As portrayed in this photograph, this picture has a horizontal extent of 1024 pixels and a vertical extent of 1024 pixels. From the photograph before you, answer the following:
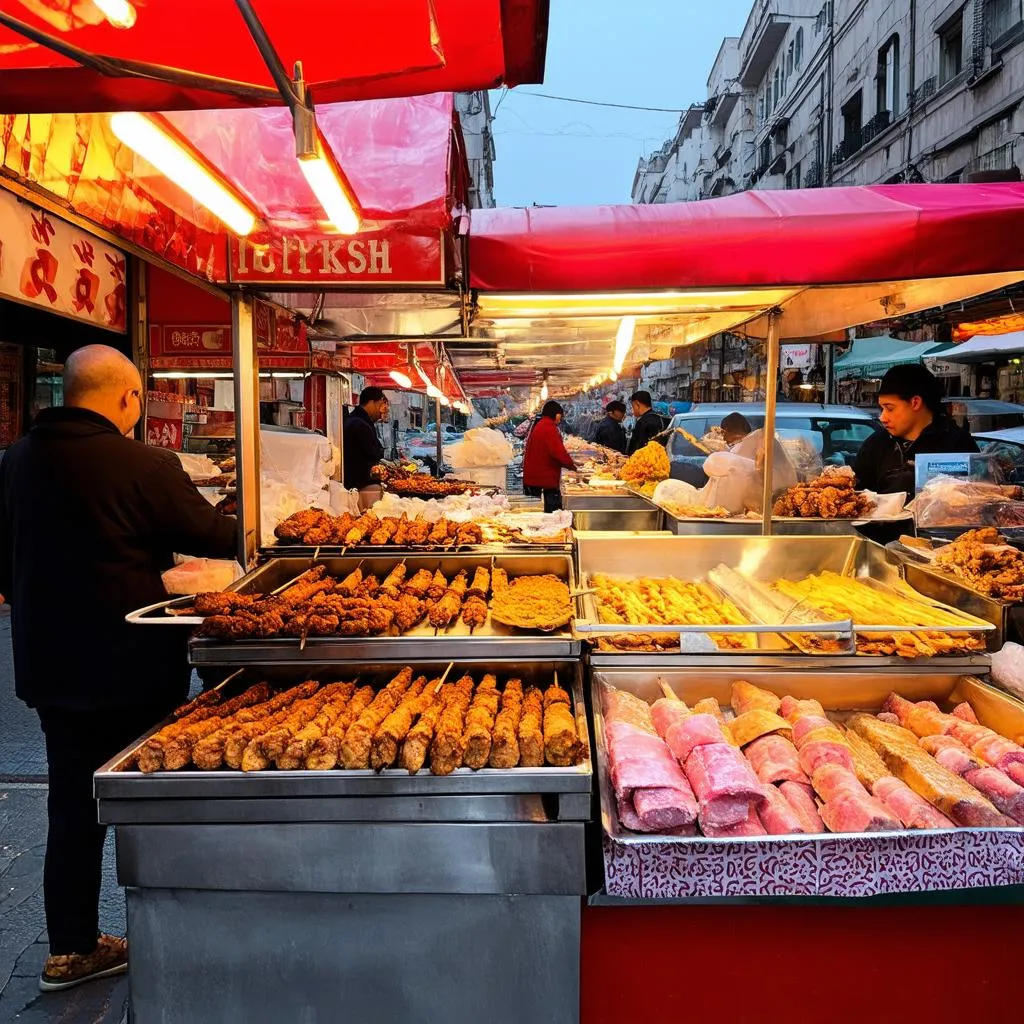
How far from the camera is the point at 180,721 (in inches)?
106

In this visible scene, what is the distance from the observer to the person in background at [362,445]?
34.0 ft

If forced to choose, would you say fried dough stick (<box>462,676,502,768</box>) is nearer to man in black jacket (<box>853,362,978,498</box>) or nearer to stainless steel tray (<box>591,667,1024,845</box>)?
stainless steel tray (<box>591,667,1024,845</box>)

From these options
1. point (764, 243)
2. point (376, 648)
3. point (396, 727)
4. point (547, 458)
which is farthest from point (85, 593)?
point (547, 458)

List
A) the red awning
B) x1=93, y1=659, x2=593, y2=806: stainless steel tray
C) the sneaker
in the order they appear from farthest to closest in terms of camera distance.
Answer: the sneaker
x1=93, y1=659, x2=593, y2=806: stainless steel tray
the red awning

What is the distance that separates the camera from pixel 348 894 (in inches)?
→ 96.0

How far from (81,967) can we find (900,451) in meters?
5.62

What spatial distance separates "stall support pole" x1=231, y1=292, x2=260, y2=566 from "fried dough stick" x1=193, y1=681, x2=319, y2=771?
1052 mm

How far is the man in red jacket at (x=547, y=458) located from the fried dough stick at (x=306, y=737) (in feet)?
29.7

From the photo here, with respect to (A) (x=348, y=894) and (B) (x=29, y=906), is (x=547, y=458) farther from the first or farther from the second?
(A) (x=348, y=894)

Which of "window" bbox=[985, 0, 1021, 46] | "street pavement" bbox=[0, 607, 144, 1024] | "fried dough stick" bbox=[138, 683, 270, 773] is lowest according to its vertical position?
"street pavement" bbox=[0, 607, 144, 1024]

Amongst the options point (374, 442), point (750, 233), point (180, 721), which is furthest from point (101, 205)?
point (374, 442)

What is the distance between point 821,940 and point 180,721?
85.7 inches

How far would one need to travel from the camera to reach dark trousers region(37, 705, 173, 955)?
3.08 metres

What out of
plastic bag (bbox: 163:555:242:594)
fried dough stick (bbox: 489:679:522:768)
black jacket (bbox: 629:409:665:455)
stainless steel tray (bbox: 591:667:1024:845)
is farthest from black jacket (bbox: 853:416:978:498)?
black jacket (bbox: 629:409:665:455)
